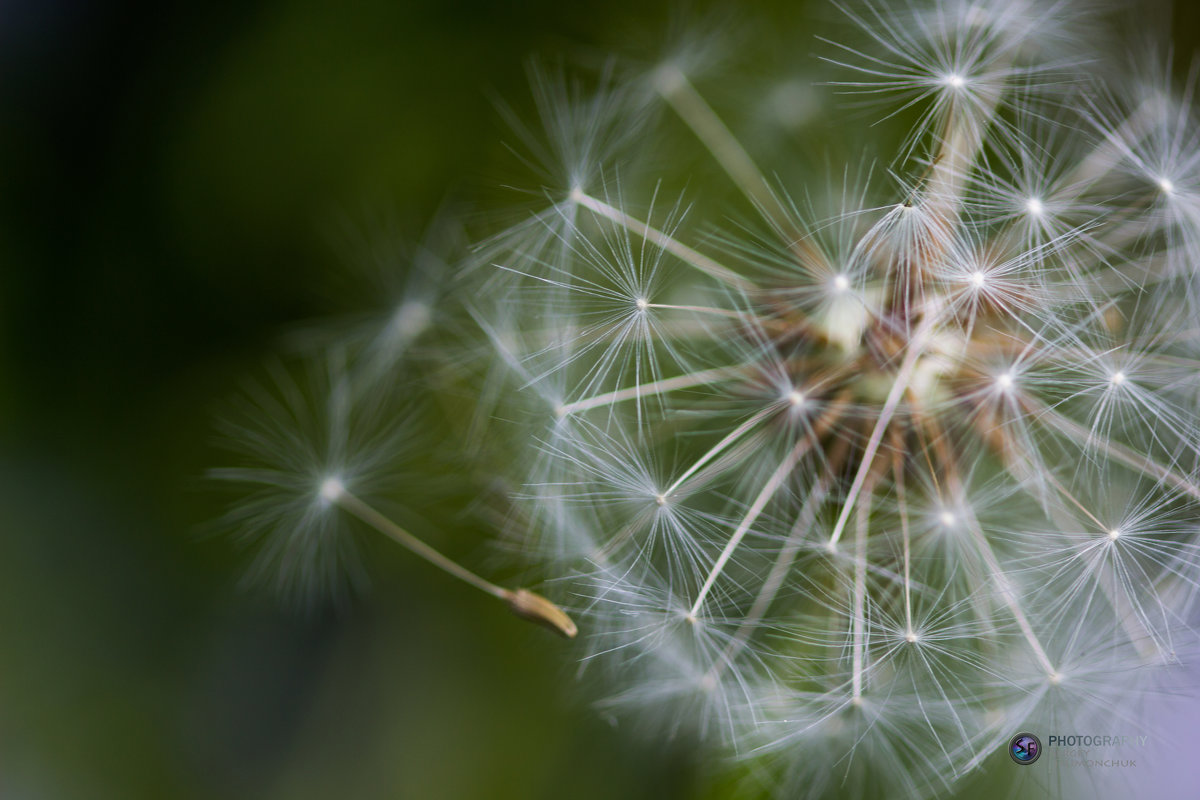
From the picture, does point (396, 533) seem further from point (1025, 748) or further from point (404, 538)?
point (1025, 748)

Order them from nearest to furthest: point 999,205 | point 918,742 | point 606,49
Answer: point 999,205
point 918,742
point 606,49

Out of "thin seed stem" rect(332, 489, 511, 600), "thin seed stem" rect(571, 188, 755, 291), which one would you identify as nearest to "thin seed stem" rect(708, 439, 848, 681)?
"thin seed stem" rect(571, 188, 755, 291)

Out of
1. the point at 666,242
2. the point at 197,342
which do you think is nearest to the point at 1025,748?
the point at 666,242

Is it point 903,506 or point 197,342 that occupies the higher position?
point 197,342

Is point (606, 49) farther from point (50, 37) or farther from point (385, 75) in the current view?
point (50, 37)

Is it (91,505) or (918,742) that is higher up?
(91,505)

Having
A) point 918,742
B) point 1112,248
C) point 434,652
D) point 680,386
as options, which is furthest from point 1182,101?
point 434,652
